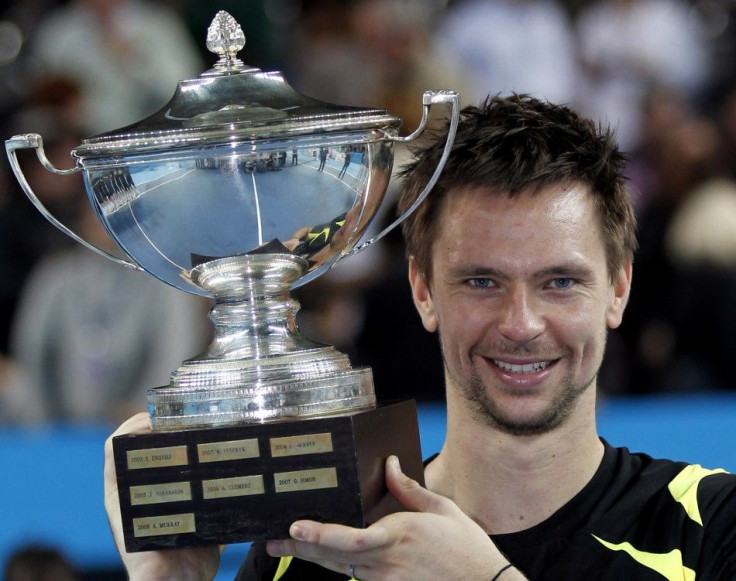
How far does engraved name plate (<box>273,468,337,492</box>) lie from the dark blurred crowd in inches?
103

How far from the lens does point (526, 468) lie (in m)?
2.34

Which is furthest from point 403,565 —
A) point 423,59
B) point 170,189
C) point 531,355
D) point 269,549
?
point 423,59

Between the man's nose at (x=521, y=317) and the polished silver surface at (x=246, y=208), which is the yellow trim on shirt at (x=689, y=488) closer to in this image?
the man's nose at (x=521, y=317)

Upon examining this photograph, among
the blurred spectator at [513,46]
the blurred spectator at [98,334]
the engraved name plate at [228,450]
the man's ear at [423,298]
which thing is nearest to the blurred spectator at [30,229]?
the blurred spectator at [98,334]

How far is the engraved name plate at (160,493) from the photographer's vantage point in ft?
6.40

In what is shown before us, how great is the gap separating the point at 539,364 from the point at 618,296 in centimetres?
23

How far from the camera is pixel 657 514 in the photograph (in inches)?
89.2

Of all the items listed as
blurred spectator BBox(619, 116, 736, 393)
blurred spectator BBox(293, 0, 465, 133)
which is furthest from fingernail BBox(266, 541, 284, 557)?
blurred spectator BBox(293, 0, 465, 133)

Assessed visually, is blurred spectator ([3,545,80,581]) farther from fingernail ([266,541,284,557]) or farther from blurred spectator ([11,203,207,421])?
fingernail ([266,541,284,557])

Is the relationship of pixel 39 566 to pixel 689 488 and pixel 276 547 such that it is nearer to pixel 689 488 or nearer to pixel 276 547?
pixel 276 547

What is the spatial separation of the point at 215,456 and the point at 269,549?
6.1 inches

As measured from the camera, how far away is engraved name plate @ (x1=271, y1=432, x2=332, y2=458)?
6.24ft

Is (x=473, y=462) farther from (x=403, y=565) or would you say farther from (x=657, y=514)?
(x=403, y=565)

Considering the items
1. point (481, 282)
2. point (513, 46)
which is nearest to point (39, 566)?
point (481, 282)
